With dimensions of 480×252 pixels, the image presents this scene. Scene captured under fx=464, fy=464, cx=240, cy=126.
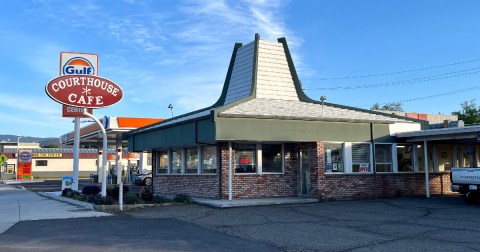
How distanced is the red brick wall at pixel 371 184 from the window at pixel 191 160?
5.52 metres

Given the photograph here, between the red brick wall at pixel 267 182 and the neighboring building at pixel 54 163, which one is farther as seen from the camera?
the neighboring building at pixel 54 163

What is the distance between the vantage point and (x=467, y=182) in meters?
18.1

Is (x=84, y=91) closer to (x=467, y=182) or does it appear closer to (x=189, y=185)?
(x=189, y=185)

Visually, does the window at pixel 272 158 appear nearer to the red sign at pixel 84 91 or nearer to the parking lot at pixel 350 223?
the parking lot at pixel 350 223

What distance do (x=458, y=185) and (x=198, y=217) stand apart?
35.5 feet

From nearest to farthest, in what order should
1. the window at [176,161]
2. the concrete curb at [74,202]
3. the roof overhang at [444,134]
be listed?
the concrete curb at [74,202] < the roof overhang at [444,134] < the window at [176,161]

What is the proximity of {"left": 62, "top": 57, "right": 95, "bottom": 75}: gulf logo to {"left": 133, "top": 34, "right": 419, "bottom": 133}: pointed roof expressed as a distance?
460 cm

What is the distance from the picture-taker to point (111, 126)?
33.2 m

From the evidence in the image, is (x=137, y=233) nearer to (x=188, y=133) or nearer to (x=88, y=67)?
(x=188, y=133)

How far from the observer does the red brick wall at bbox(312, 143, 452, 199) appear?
773 inches

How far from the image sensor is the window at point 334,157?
20059mm

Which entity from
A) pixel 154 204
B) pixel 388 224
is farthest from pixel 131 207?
pixel 388 224

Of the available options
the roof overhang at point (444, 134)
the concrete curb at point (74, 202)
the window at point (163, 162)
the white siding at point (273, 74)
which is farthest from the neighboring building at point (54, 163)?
the roof overhang at point (444, 134)

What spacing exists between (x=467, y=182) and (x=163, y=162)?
48.3 feet
